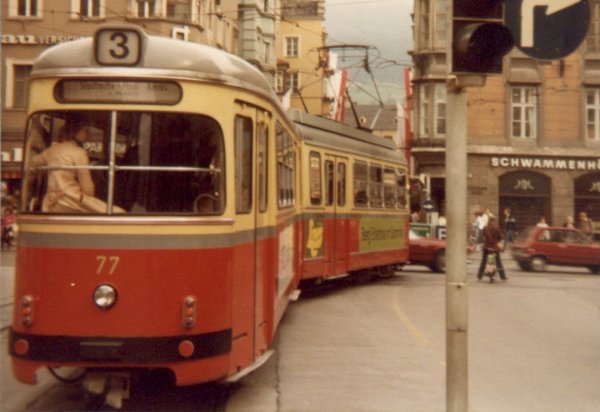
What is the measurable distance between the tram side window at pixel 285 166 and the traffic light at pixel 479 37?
3.63 metres

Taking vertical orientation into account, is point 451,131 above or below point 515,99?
below

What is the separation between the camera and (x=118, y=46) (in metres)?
7.51

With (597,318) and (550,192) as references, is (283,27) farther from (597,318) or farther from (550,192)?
(597,318)

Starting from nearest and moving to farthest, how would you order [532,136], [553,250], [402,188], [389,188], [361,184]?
[361,184], [389,188], [402,188], [553,250], [532,136]

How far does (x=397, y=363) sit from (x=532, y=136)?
33.2 m

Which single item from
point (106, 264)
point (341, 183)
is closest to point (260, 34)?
point (341, 183)

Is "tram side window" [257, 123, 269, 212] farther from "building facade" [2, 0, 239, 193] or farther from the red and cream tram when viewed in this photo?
"building facade" [2, 0, 239, 193]

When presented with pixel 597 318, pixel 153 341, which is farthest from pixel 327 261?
pixel 153 341

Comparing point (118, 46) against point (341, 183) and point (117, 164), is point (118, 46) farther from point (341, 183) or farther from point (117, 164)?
Answer: point (341, 183)

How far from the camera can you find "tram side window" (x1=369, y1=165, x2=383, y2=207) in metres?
19.9

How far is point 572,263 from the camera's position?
28.3 m

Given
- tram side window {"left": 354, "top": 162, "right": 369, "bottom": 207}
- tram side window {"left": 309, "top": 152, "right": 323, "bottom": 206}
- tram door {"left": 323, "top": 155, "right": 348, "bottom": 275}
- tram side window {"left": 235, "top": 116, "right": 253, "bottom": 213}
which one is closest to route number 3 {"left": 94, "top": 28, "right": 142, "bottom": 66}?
tram side window {"left": 235, "top": 116, "right": 253, "bottom": 213}

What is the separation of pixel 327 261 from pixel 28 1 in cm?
2499

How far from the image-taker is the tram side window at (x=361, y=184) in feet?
62.2
